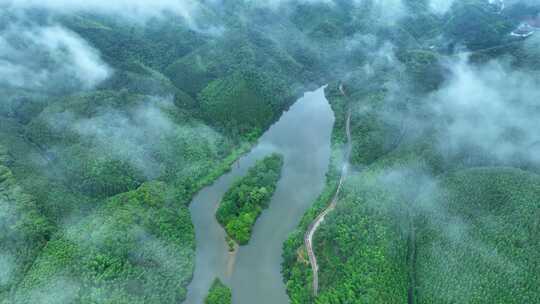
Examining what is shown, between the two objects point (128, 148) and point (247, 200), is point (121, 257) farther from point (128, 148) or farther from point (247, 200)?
point (128, 148)

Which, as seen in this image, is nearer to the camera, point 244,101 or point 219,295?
point 219,295

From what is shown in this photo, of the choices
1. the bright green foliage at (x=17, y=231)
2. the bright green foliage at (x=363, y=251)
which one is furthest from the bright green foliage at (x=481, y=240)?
the bright green foliage at (x=17, y=231)

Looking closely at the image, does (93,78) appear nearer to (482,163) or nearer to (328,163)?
(328,163)

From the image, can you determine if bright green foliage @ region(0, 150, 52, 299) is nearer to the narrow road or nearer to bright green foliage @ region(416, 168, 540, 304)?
the narrow road

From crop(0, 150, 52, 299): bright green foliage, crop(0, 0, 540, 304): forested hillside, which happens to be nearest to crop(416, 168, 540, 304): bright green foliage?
crop(0, 0, 540, 304): forested hillside

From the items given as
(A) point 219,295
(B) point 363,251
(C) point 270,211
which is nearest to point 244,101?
(C) point 270,211

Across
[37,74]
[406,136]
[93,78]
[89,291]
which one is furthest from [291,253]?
[37,74]
